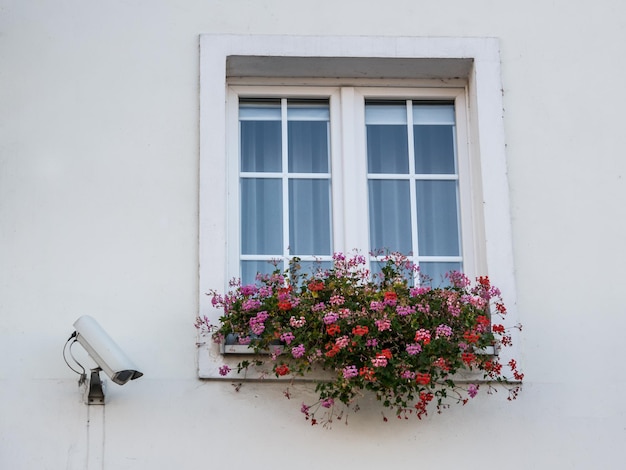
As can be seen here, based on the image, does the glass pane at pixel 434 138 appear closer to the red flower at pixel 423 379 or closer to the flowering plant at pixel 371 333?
the flowering plant at pixel 371 333

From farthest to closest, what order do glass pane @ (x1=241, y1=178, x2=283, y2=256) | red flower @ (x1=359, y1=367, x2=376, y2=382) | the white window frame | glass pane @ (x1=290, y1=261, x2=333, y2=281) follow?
glass pane @ (x1=241, y1=178, x2=283, y2=256) < glass pane @ (x1=290, y1=261, x2=333, y2=281) < the white window frame < red flower @ (x1=359, y1=367, x2=376, y2=382)

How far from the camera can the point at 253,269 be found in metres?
7.07

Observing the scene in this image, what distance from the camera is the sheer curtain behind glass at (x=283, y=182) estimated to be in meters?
7.12

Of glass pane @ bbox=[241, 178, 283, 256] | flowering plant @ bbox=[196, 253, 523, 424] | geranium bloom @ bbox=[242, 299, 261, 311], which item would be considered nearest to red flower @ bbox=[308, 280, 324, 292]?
flowering plant @ bbox=[196, 253, 523, 424]

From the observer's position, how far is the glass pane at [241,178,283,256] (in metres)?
7.12

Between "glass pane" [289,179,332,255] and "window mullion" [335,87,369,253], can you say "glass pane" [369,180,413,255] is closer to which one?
"window mullion" [335,87,369,253]

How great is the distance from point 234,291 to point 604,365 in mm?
1794

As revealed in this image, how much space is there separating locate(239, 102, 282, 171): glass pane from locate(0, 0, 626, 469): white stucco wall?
Answer: 36 centimetres

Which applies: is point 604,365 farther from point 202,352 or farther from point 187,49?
point 187,49

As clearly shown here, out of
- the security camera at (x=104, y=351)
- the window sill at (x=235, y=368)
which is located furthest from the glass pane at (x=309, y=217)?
the security camera at (x=104, y=351)

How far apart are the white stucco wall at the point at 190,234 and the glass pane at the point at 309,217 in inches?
21.6

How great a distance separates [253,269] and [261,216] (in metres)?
0.29

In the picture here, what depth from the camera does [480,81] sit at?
23.6 ft

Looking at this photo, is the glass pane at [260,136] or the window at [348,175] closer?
the window at [348,175]
